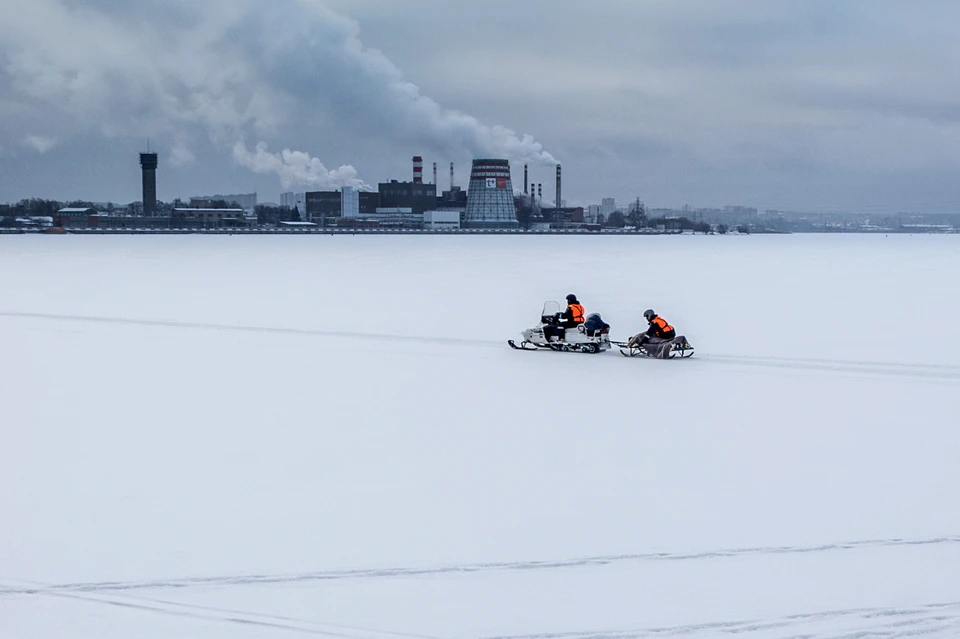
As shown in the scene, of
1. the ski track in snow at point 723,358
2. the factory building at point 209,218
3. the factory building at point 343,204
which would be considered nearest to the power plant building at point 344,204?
the factory building at point 343,204

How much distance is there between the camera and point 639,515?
27.2 ft

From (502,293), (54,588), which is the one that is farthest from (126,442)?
(502,293)

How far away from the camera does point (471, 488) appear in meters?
9.09

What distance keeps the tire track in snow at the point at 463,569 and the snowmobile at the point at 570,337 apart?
10.7 metres

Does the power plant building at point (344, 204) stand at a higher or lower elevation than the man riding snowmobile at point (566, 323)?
higher

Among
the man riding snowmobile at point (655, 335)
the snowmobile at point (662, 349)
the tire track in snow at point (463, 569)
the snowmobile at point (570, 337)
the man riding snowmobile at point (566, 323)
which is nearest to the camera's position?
the tire track in snow at point (463, 569)

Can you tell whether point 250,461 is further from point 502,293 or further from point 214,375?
point 502,293

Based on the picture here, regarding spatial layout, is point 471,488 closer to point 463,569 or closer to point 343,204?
point 463,569

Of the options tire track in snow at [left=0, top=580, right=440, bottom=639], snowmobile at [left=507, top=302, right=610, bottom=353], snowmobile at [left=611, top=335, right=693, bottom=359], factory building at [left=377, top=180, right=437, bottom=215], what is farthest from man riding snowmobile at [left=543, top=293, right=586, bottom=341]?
factory building at [left=377, top=180, right=437, bottom=215]

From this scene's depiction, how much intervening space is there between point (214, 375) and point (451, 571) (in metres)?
8.92

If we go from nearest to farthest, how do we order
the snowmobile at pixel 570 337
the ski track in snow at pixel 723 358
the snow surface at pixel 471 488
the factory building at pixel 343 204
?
the snow surface at pixel 471 488
the ski track in snow at pixel 723 358
the snowmobile at pixel 570 337
the factory building at pixel 343 204

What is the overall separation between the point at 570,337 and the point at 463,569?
1163 cm

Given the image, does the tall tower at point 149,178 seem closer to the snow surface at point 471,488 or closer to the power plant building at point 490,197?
the power plant building at point 490,197

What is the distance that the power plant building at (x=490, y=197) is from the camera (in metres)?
169
